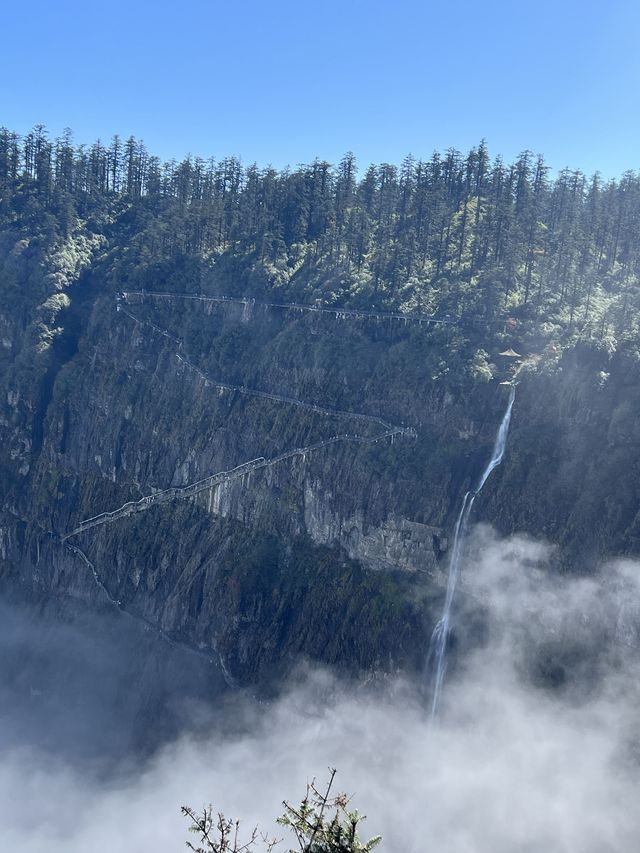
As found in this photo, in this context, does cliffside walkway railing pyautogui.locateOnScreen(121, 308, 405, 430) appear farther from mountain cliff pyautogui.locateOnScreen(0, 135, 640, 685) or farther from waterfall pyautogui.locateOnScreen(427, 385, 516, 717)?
waterfall pyautogui.locateOnScreen(427, 385, 516, 717)

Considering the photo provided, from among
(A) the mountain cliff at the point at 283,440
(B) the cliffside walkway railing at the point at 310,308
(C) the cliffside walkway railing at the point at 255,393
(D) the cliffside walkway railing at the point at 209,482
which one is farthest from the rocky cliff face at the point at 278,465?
(B) the cliffside walkway railing at the point at 310,308

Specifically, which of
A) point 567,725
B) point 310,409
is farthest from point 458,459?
point 567,725

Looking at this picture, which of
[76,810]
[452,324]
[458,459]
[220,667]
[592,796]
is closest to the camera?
[592,796]

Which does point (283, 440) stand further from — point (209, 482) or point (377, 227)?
point (377, 227)

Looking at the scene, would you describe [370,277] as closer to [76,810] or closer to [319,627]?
[319,627]

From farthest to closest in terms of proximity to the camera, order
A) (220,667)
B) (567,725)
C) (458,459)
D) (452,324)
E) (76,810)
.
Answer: (452,324) < (220,667) < (458,459) < (76,810) < (567,725)

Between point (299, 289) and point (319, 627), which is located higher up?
point (299, 289)

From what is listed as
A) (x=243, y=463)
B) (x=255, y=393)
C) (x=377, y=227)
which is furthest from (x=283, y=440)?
(x=377, y=227)
